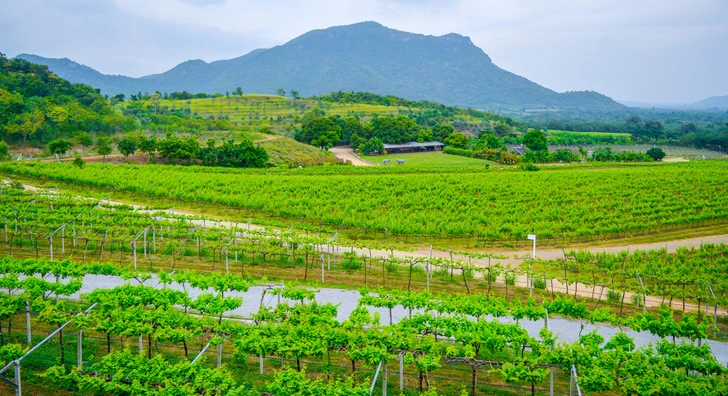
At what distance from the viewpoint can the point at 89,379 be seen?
10.5 m

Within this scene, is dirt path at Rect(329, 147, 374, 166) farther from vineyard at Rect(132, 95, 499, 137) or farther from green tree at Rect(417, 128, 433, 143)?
green tree at Rect(417, 128, 433, 143)

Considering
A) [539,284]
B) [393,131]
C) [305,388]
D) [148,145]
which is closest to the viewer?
[305,388]

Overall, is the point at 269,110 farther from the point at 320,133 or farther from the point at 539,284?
the point at 539,284

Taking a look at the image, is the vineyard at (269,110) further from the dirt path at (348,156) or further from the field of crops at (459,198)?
the field of crops at (459,198)

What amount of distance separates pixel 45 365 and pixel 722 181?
4754 cm

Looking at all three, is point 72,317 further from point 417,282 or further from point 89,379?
point 417,282

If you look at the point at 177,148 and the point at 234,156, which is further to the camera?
the point at 234,156

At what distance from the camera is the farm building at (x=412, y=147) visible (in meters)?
77.1

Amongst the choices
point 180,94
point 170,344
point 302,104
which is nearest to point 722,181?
point 170,344

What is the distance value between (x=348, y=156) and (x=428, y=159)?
11.0 m

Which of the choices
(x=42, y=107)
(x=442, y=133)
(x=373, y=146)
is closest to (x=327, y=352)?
(x=42, y=107)

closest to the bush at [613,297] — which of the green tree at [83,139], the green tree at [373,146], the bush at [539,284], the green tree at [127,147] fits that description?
the bush at [539,284]

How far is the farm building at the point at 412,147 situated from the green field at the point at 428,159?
11.1 ft

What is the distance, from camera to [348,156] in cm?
7038
